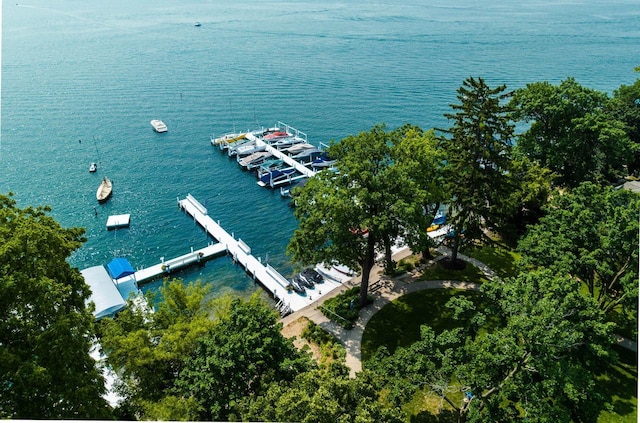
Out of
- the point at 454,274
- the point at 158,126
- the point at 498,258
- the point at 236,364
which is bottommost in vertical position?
the point at 454,274

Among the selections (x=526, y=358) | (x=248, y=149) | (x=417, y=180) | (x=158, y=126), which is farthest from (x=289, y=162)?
(x=526, y=358)

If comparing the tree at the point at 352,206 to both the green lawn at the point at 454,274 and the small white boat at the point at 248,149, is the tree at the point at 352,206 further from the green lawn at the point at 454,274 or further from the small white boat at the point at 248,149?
the small white boat at the point at 248,149

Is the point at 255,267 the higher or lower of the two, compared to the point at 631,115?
lower

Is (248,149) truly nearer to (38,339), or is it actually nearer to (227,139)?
(227,139)

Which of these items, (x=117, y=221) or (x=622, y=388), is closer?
(x=622, y=388)

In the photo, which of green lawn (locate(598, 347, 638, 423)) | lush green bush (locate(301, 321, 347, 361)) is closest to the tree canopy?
lush green bush (locate(301, 321, 347, 361))

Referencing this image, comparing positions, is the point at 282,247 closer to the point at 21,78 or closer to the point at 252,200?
the point at 252,200
